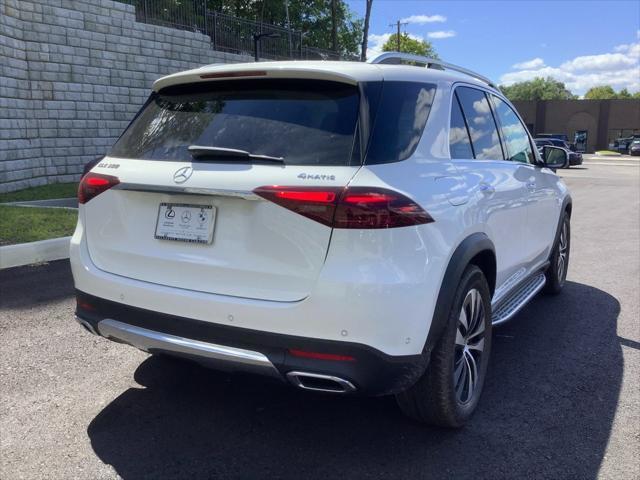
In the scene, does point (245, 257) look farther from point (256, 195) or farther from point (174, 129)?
point (174, 129)

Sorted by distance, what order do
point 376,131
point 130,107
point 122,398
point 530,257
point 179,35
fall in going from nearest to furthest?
point 376,131 → point 122,398 → point 530,257 → point 130,107 → point 179,35

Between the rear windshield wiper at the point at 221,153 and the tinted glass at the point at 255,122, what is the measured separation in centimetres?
4

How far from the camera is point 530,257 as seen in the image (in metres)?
4.57

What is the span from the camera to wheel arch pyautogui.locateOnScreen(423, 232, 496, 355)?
104 inches

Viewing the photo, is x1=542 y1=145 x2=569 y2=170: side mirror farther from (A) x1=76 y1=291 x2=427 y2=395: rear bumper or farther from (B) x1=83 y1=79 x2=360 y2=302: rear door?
(A) x1=76 y1=291 x2=427 y2=395: rear bumper

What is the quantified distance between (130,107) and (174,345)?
14.0 m

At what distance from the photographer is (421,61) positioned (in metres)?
3.75

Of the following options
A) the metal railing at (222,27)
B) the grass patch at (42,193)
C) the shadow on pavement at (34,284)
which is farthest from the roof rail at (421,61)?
the metal railing at (222,27)

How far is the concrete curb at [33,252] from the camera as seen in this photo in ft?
21.0

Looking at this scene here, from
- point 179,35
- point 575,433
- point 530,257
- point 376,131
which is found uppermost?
point 179,35

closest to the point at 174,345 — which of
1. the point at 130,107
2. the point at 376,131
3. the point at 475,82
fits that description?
the point at 376,131

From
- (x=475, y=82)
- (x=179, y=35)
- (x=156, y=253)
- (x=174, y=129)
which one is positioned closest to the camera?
(x=156, y=253)

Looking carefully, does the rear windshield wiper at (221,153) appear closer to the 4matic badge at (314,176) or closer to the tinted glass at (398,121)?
the 4matic badge at (314,176)

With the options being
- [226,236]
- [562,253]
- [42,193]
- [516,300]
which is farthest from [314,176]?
[42,193]
